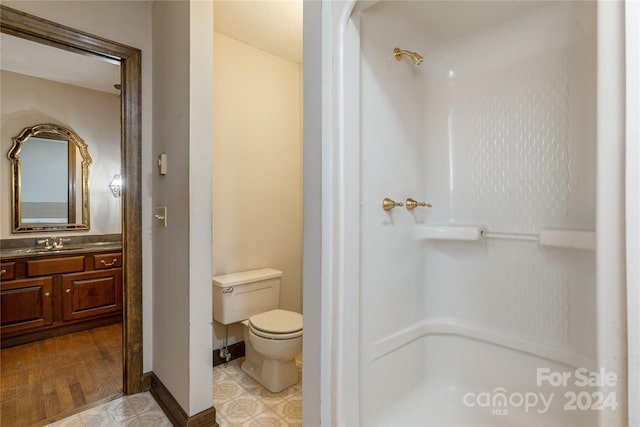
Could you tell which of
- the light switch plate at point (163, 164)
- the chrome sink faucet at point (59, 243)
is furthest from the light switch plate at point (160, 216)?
the chrome sink faucet at point (59, 243)

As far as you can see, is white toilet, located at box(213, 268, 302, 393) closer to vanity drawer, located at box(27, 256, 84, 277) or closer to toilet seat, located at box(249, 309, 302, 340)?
toilet seat, located at box(249, 309, 302, 340)

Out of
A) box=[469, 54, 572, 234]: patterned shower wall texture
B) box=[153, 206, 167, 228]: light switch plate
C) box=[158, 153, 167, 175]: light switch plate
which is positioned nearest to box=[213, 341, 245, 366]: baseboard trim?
box=[153, 206, 167, 228]: light switch plate

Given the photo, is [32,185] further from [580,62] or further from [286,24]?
[580,62]

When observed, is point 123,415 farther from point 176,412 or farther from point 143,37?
point 143,37

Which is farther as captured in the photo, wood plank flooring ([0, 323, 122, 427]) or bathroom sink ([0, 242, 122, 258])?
bathroom sink ([0, 242, 122, 258])

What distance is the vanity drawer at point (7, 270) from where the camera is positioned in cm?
257

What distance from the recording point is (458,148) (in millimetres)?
1572

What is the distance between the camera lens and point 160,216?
6.06ft

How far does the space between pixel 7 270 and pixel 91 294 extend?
660mm

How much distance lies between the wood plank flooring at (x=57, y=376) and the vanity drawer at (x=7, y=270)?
0.60 meters

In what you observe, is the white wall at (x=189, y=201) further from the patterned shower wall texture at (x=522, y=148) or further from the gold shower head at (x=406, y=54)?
the patterned shower wall texture at (x=522, y=148)

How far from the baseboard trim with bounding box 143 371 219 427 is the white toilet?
16.7 inches

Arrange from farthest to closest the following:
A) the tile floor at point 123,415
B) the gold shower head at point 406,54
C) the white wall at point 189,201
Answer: the tile floor at point 123,415, the white wall at point 189,201, the gold shower head at point 406,54

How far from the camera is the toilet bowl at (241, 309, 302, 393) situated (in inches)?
74.5
